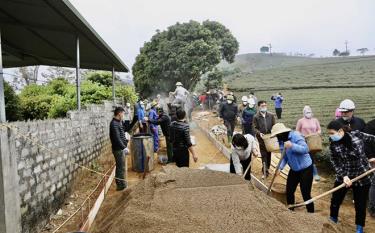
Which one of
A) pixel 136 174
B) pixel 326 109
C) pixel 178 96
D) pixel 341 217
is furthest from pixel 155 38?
pixel 341 217

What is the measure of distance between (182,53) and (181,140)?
2208 cm

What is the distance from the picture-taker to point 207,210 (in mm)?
4332

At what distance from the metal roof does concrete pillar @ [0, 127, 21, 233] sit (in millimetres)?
2430

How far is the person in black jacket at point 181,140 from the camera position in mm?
7352

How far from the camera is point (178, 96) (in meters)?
14.0

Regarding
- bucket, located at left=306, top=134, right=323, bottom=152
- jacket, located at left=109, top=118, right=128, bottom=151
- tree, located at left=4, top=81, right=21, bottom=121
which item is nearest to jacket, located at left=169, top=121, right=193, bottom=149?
jacket, located at left=109, top=118, right=128, bottom=151

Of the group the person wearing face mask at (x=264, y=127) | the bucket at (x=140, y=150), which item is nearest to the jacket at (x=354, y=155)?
the person wearing face mask at (x=264, y=127)

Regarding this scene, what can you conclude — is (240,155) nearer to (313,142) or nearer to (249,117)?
(313,142)

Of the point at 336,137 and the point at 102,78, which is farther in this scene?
the point at 102,78

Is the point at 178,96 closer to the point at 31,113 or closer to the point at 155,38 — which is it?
the point at 31,113

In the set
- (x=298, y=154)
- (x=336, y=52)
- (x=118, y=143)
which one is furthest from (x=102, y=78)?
(x=336, y=52)

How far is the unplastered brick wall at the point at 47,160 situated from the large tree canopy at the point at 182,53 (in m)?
19.6

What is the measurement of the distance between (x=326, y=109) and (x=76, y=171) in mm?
15697

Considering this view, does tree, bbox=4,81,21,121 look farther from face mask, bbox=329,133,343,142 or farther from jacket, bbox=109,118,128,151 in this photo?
face mask, bbox=329,133,343,142
